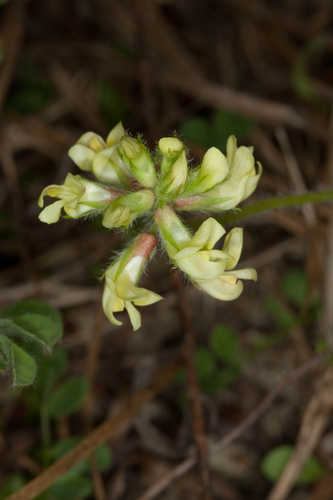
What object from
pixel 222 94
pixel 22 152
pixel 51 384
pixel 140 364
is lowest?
pixel 140 364

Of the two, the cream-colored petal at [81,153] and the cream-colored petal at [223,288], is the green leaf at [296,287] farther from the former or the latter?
the cream-colored petal at [81,153]

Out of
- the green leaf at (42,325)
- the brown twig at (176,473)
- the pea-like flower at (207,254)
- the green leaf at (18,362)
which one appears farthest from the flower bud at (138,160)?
the brown twig at (176,473)

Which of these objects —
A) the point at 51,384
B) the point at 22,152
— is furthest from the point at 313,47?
the point at 51,384

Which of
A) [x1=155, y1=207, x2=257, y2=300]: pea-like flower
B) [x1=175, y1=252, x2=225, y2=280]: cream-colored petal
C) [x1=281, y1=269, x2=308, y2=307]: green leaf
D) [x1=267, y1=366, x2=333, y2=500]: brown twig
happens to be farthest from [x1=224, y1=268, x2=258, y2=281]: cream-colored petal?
[x1=281, y1=269, x2=308, y2=307]: green leaf

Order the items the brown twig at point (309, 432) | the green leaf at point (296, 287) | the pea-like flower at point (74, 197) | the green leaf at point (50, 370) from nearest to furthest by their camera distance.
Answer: the pea-like flower at point (74, 197) → the green leaf at point (50, 370) → the brown twig at point (309, 432) → the green leaf at point (296, 287)

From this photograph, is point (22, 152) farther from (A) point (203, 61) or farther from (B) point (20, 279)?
(A) point (203, 61)

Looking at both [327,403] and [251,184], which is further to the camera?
[327,403]

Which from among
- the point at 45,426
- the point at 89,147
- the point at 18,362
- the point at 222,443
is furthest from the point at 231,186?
the point at 45,426
